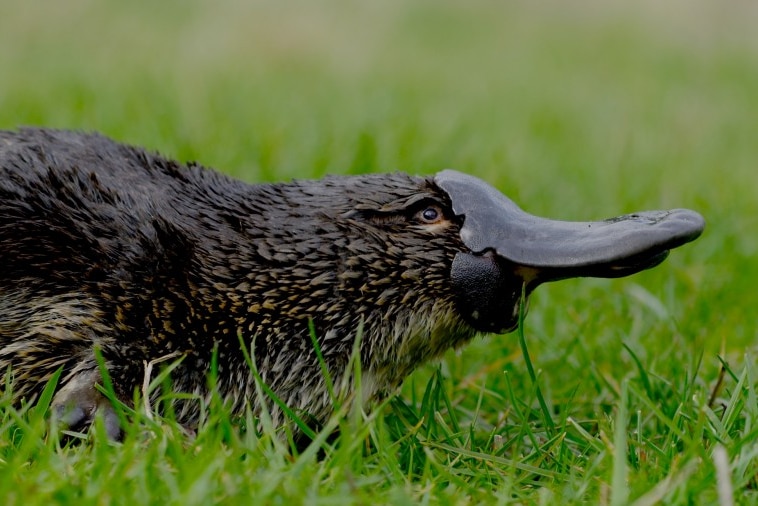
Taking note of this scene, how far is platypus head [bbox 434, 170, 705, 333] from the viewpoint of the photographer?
89.8 inches

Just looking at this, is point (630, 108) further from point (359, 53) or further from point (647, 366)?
point (647, 366)

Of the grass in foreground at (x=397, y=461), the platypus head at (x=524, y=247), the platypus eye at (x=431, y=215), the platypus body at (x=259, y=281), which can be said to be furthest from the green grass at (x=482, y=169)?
the platypus eye at (x=431, y=215)

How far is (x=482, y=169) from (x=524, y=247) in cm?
265

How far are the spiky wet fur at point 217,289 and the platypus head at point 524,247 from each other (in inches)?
2.0

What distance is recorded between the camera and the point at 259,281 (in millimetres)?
2494

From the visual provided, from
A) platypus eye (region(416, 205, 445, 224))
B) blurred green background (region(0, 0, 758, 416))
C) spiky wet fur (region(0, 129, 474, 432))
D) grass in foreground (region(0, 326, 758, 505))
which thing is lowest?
grass in foreground (region(0, 326, 758, 505))

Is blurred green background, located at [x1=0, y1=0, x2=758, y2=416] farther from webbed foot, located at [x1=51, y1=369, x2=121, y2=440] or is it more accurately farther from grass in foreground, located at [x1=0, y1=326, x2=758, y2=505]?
webbed foot, located at [x1=51, y1=369, x2=121, y2=440]

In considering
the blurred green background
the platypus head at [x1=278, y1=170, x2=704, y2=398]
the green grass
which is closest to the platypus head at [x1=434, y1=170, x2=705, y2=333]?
→ the platypus head at [x1=278, y1=170, x2=704, y2=398]

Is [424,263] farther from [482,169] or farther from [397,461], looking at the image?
[482,169]

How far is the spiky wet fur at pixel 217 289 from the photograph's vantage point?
96.0 inches

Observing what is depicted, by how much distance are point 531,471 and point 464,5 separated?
10.9 meters

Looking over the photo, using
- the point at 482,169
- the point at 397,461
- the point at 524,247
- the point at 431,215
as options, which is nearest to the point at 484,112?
the point at 482,169

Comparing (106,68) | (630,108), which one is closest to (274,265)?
(106,68)

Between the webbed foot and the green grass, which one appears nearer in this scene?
the green grass
